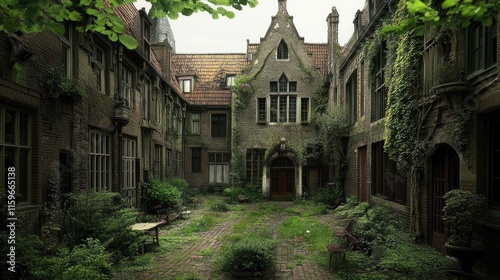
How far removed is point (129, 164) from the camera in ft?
47.7

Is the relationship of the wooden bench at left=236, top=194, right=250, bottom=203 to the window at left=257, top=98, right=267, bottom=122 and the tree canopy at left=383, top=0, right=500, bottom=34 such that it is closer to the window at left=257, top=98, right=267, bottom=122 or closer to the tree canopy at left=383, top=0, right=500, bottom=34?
the window at left=257, top=98, right=267, bottom=122

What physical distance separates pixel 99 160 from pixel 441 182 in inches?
390

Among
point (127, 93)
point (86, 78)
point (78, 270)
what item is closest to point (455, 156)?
point (78, 270)

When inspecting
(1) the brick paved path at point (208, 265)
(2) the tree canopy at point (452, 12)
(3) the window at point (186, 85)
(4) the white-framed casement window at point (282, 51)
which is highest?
(4) the white-framed casement window at point (282, 51)

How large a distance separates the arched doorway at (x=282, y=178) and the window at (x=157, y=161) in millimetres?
8071

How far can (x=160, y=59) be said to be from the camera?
21484 millimetres

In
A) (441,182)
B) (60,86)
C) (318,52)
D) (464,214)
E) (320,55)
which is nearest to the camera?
(464,214)

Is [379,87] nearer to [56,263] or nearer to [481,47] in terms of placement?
[481,47]

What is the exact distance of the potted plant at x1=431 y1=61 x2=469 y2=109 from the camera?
287 inches

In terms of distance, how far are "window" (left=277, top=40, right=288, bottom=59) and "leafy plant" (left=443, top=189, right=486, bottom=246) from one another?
20.3m

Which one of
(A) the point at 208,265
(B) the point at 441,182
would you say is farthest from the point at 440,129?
(A) the point at 208,265

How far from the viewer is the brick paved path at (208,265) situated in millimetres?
7852

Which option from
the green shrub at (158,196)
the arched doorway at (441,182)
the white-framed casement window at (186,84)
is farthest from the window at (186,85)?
the arched doorway at (441,182)

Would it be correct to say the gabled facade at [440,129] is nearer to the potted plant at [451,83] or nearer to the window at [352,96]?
the potted plant at [451,83]
